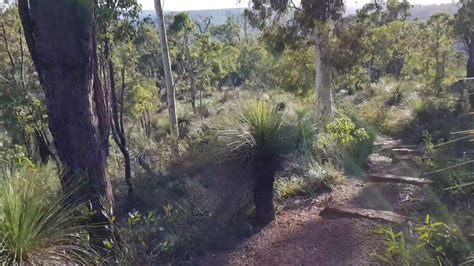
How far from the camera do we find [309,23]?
14148 mm

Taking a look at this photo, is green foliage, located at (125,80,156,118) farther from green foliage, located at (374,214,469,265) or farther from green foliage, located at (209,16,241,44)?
green foliage, located at (209,16,241,44)

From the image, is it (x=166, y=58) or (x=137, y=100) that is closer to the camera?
(x=166, y=58)

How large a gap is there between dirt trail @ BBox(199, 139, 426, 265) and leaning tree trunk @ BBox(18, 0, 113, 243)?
4.70ft

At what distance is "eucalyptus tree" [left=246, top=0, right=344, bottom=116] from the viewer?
44.7ft

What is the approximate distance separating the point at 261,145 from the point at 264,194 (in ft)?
1.96

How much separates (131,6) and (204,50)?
20.2m

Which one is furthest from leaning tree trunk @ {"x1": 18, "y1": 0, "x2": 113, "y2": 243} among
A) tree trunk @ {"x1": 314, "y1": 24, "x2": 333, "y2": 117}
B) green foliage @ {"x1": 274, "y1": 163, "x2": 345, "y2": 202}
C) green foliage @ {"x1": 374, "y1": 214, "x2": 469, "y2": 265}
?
tree trunk @ {"x1": 314, "y1": 24, "x2": 333, "y2": 117}

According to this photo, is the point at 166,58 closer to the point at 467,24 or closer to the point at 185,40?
the point at 467,24

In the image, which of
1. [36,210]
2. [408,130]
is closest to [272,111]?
[36,210]

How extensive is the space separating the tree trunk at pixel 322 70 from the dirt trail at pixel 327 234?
7830mm

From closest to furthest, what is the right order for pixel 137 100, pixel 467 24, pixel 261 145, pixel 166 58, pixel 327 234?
pixel 327 234 < pixel 261 145 < pixel 166 58 < pixel 467 24 < pixel 137 100

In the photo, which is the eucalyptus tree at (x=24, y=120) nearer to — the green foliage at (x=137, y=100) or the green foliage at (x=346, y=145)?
the green foliage at (x=346, y=145)

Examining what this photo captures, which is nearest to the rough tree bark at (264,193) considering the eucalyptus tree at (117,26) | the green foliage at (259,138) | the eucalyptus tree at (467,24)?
the green foliage at (259,138)

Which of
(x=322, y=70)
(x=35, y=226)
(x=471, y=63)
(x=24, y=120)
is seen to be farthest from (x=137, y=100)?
(x=35, y=226)
